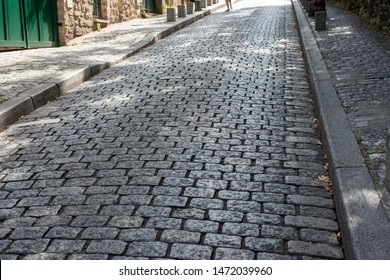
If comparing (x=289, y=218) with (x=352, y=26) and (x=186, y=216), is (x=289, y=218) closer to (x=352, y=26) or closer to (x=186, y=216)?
(x=186, y=216)

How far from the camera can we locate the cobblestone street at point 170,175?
3105 mm

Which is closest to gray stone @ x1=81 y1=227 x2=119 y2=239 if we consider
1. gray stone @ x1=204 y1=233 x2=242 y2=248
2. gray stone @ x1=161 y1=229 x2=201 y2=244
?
gray stone @ x1=161 y1=229 x2=201 y2=244

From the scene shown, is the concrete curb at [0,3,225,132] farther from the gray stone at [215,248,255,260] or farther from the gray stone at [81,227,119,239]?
the gray stone at [215,248,255,260]

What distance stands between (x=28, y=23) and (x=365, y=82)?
25.9 ft

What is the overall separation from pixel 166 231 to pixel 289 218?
0.82 m

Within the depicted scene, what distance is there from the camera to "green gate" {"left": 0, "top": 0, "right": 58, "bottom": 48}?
10945mm

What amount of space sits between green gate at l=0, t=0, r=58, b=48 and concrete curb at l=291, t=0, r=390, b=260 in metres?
7.82

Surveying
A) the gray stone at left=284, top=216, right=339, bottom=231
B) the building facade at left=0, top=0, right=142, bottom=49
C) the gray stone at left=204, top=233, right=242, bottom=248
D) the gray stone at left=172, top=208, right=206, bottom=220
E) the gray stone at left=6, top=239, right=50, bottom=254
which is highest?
the building facade at left=0, top=0, right=142, bottom=49

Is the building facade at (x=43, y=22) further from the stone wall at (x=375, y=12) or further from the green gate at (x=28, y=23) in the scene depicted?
the stone wall at (x=375, y=12)

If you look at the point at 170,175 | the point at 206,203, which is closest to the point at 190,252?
the point at 206,203

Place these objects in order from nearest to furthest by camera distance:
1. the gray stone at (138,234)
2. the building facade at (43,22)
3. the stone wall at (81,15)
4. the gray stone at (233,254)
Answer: the gray stone at (233,254), the gray stone at (138,234), the building facade at (43,22), the stone wall at (81,15)

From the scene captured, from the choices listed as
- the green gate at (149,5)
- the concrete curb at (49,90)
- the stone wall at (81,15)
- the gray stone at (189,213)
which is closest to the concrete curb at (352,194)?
the gray stone at (189,213)

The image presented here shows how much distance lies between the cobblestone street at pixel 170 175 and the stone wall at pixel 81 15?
5523mm

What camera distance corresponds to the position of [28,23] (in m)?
11.6
